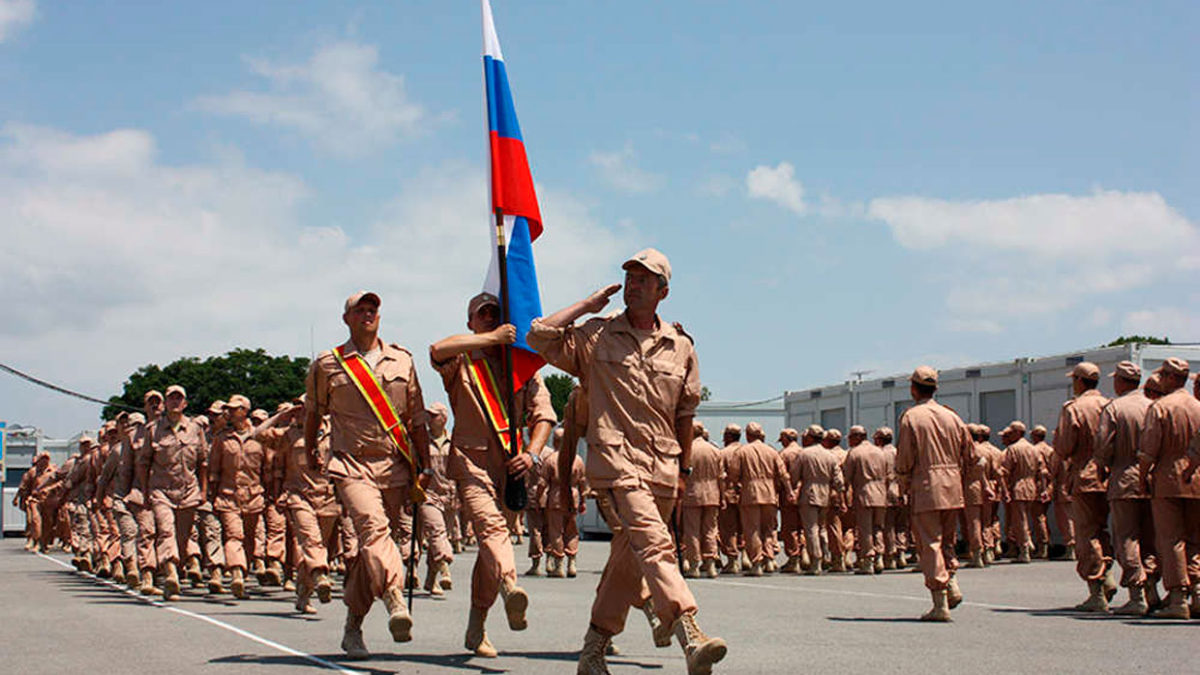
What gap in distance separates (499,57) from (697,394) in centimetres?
396

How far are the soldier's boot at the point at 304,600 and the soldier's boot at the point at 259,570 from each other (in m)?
3.47

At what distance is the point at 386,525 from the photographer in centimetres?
824

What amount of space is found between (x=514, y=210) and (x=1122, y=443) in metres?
6.31

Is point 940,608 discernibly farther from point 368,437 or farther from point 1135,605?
point 368,437

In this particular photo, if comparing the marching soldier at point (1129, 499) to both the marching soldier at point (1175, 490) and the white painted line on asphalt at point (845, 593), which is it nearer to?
the marching soldier at point (1175, 490)

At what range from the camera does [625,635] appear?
9.95 metres

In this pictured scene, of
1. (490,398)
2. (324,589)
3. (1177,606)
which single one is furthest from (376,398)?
(1177,606)

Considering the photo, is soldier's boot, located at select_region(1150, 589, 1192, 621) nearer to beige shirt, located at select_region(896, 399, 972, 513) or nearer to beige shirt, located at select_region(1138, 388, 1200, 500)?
beige shirt, located at select_region(1138, 388, 1200, 500)

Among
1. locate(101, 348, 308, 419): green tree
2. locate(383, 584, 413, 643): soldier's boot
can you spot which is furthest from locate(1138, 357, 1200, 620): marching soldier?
locate(101, 348, 308, 419): green tree

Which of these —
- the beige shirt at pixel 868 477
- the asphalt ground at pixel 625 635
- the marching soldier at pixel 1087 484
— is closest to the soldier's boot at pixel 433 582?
the asphalt ground at pixel 625 635

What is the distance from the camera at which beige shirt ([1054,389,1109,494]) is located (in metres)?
12.5

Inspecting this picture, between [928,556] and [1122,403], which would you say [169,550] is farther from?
[1122,403]

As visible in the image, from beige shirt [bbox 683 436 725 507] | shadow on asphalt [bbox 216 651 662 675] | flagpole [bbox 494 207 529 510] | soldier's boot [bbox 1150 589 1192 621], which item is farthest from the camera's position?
beige shirt [bbox 683 436 725 507]

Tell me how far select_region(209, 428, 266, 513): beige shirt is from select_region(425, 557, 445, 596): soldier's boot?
250cm
